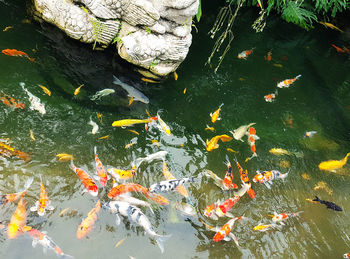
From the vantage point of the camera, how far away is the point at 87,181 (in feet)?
13.6

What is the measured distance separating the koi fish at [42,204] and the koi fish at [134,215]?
28.5 inches

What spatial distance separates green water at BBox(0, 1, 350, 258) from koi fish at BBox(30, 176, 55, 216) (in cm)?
8

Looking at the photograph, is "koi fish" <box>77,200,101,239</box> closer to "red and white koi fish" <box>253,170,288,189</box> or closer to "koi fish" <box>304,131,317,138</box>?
"red and white koi fish" <box>253,170,288,189</box>

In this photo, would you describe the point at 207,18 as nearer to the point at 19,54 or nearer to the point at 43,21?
the point at 43,21

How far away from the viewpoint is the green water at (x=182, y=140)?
13.1ft

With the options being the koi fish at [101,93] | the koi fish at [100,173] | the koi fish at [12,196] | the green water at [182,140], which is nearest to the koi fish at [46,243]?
the green water at [182,140]

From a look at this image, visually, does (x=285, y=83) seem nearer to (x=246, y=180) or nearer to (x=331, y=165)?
(x=331, y=165)

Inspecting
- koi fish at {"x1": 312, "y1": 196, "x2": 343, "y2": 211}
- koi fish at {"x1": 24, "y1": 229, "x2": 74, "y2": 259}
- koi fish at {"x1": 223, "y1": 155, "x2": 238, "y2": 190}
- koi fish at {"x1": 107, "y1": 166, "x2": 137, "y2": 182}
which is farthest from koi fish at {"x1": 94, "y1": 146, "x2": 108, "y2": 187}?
koi fish at {"x1": 312, "y1": 196, "x2": 343, "y2": 211}

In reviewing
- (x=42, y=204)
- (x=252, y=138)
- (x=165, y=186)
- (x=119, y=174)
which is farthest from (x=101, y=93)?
(x=252, y=138)

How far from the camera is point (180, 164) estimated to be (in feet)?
16.4

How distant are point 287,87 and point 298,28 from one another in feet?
13.3

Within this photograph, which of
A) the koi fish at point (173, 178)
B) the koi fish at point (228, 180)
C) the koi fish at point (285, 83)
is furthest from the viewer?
the koi fish at point (285, 83)

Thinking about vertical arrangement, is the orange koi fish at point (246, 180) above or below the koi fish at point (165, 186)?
above

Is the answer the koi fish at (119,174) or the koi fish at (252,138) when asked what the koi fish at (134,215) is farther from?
the koi fish at (252,138)
